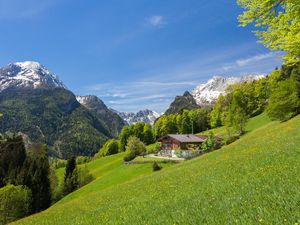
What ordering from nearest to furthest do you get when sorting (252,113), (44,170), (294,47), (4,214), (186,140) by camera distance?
(294,47) < (4,214) < (44,170) < (186,140) < (252,113)

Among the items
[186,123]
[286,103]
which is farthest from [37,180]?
[186,123]

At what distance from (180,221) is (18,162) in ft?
276

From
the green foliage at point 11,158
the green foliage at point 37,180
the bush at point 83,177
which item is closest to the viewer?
the green foliage at point 37,180

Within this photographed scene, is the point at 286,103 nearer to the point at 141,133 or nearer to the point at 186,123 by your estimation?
the point at 186,123

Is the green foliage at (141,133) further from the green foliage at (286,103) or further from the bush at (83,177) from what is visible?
the green foliage at (286,103)

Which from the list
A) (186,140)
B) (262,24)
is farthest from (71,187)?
(262,24)

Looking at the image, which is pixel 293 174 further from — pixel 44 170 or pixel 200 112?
pixel 200 112

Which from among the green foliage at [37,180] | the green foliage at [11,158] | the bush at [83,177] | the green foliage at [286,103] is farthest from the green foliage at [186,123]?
the green foliage at [11,158]

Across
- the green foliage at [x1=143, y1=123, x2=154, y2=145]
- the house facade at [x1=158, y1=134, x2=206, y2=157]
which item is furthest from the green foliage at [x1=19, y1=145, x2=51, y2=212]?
the green foliage at [x1=143, y1=123, x2=154, y2=145]

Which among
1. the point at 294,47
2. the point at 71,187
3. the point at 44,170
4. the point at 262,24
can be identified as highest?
the point at 262,24

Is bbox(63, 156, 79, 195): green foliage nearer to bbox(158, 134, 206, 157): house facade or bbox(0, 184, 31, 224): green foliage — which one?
bbox(158, 134, 206, 157): house facade

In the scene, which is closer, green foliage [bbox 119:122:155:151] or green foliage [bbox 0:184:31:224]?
green foliage [bbox 0:184:31:224]

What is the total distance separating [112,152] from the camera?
17362cm

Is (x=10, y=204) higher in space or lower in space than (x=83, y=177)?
higher
